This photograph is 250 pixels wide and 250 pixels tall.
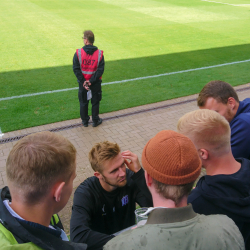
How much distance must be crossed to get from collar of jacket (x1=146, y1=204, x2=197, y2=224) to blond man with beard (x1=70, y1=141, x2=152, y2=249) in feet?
3.59

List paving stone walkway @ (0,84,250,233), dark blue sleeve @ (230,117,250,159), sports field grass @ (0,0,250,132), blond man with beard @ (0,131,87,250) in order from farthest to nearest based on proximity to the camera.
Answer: sports field grass @ (0,0,250,132)
paving stone walkway @ (0,84,250,233)
dark blue sleeve @ (230,117,250,159)
blond man with beard @ (0,131,87,250)

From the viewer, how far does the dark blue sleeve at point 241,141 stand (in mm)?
2893

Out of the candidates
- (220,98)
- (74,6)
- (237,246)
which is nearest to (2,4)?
(74,6)

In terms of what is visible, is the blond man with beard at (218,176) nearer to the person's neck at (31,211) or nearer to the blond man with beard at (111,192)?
the blond man with beard at (111,192)

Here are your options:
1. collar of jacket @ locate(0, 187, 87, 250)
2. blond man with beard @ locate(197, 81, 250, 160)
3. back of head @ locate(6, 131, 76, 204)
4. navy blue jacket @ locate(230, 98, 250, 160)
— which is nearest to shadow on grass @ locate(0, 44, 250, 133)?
blond man with beard @ locate(197, 81, 250, 160)

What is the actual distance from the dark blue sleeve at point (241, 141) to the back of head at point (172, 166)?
1.54 metres

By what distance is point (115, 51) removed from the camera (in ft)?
42.3

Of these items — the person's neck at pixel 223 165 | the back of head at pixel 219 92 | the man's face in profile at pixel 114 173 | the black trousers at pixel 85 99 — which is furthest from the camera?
the black trousers at pixel 85 99

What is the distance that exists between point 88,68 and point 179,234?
527 cm

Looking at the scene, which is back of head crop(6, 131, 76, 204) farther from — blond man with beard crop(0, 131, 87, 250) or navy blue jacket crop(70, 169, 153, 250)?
navy blue jacket crop(70, 169, 153, 250)

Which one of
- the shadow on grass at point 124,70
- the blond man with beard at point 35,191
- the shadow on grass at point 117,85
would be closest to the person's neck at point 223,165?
the blond man with beard at point 35,191

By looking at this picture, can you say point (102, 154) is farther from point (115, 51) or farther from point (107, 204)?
point (115, 51)

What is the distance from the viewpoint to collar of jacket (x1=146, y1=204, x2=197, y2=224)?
1431mm

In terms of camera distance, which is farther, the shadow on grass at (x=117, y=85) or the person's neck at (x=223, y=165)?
the shadow on grass at (x=117, y=85)
